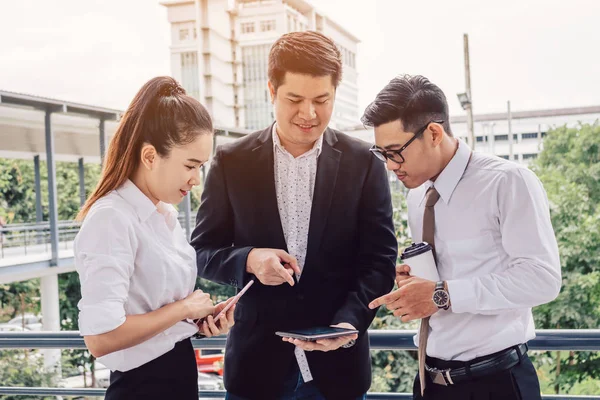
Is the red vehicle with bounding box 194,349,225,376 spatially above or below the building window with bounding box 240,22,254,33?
below

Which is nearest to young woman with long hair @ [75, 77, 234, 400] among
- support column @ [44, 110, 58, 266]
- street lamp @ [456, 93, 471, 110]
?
street lamp @ [456, 93, 471, 110]

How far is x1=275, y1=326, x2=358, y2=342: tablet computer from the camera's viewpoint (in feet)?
A: 3.84

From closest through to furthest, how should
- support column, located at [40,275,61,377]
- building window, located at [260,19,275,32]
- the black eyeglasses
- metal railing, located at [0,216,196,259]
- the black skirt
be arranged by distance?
the black skirt, the black eyeglasses, metal railing, located at [0,216,196,259], support column, located at [40,275,61,377], building window, located at [260,19,275,32]

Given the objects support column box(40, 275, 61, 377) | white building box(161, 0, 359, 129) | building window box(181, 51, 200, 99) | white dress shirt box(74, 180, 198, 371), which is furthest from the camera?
building window box(181, 51, 200, 99)

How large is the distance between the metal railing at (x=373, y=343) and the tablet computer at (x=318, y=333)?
0.38 metres

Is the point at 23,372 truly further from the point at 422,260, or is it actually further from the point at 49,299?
the point at 49,299

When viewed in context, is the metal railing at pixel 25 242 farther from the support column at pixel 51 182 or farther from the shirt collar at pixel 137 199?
the shirt collar at pixel 137 199

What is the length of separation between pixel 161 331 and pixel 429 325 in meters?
0.55

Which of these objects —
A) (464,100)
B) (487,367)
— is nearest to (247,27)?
(464,100)

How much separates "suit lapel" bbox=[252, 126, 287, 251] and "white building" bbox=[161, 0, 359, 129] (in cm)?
4552

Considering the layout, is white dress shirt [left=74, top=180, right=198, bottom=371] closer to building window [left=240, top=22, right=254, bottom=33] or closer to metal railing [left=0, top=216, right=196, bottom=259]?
metal railing [left=0, top=216, right=196, bottom=259]

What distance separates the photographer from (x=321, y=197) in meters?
1.37

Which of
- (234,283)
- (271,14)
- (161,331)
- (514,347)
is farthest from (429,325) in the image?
(271,14)

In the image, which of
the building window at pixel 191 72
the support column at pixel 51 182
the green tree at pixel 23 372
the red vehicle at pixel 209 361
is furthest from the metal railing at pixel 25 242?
the building window at pixel 191 72
